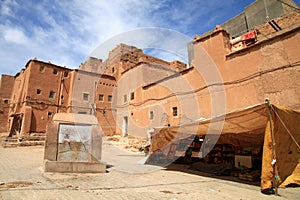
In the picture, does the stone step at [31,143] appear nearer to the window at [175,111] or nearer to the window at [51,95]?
the window at [51,95]

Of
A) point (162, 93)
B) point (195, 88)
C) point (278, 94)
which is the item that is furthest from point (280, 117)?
point (162, 93)

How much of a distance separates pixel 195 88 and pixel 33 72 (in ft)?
61.4

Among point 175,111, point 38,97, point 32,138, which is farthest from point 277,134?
point 38,97

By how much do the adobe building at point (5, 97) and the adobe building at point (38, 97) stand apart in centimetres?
266

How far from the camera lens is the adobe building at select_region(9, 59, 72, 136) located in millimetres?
21219

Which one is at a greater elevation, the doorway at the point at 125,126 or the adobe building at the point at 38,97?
the adobe building at the point at 38,97

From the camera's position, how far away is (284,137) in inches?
205

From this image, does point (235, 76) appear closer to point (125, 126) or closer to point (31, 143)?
point (125, 126)

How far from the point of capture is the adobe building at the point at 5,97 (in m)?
25.6

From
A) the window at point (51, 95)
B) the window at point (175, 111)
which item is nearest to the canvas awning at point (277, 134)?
the window at point (175, 111)

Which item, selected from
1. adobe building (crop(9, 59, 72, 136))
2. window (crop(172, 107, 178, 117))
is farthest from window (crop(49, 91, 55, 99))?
window (crop(172, 107, 178, 117))

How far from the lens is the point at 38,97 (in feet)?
72.9

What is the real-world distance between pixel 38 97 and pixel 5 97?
928 cm

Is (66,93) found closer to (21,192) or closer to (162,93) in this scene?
(162,93)
